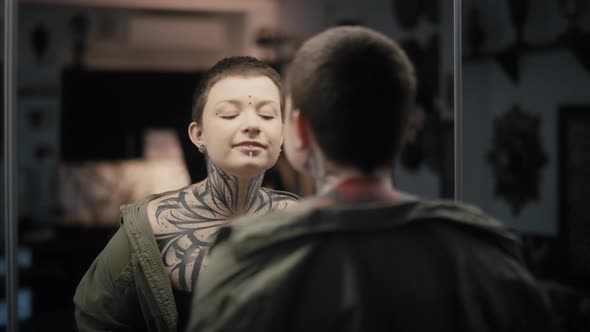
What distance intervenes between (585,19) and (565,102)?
301 mm

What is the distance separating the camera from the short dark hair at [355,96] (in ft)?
2.72

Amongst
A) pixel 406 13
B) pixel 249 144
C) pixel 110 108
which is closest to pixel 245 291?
pixel 249 144

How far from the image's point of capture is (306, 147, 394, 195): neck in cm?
85

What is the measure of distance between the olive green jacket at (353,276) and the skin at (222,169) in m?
0.42

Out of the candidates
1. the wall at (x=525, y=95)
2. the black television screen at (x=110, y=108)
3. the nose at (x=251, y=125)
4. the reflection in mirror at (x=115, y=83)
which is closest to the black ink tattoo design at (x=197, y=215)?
the nose at (x=251, y=125)

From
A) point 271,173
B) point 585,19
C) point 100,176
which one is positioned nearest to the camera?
point 271,173

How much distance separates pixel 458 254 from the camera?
0.83 metres

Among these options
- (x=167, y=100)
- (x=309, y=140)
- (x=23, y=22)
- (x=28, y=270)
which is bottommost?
(x=28, y=270)

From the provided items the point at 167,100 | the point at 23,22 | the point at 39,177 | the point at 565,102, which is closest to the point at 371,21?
the point at 167,100

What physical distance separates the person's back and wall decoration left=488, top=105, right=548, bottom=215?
1.82 meters

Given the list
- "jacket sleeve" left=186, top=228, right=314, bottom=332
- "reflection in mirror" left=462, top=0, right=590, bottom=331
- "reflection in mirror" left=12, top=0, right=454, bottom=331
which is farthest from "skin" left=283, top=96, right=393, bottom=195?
"reflection in mirror" left=462, top=0, right=590, bottom=331

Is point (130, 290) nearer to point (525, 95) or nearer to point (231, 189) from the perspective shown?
point (231, 189)

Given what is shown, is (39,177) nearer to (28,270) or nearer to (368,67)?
(28,270)

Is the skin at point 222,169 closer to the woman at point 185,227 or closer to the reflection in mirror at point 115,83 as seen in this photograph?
the woman at point 185,227
